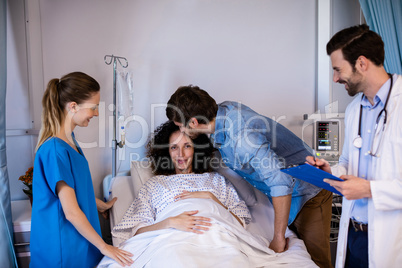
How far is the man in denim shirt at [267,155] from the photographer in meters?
1.58

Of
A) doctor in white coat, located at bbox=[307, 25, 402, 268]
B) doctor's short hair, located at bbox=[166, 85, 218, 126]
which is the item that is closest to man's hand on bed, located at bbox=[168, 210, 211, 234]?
doctor's short hair, located at bbox=[166, 85, 218, 126]

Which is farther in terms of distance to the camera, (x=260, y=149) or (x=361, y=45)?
(x=260, y=149)

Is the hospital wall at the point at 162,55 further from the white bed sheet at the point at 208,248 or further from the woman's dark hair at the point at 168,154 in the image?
the white bed sheet at the point at 208,248

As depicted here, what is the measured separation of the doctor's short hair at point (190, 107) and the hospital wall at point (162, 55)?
77cm

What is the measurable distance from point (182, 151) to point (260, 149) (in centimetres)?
61

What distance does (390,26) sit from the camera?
2.04 metres

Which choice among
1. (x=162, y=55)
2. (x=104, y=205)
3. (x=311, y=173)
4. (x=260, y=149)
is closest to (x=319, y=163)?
(x=311, y=173)

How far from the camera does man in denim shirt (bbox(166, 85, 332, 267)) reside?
1.58m

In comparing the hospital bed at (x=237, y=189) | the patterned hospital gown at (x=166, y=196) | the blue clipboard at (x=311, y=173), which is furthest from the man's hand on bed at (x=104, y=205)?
the blue clipboard at (x=311, y=173)

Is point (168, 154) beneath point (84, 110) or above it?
beneath

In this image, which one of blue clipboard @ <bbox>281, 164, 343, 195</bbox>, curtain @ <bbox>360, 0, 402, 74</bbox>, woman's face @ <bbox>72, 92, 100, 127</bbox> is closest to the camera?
blue clipboard @ <bbox>281, 164, 343, 195</bbox>

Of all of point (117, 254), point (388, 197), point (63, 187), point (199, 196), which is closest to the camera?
point (388, 197)

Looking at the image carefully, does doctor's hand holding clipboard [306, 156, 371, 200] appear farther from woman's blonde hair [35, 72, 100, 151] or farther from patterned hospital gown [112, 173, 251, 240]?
woman's blonde hair [35, 72, 100, 151]

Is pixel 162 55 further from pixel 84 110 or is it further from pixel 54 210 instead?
pixel 54 210
